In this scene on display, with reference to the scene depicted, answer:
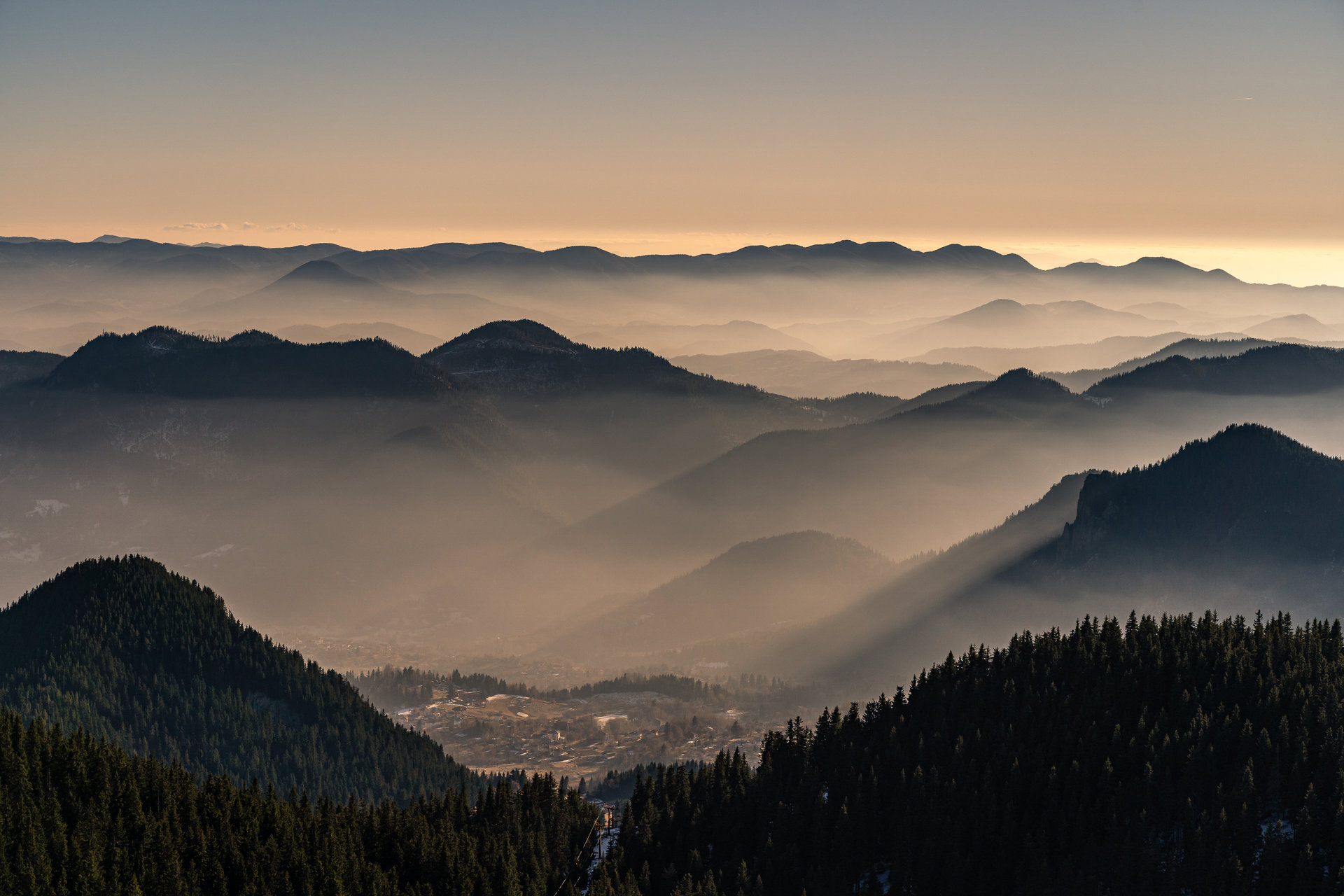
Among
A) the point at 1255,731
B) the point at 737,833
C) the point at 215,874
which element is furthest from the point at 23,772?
the point at 1255,731

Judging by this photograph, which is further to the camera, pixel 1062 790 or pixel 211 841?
pixel 1062 790

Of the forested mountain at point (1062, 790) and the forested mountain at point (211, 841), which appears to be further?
the forested mountain at point (1062, 790)

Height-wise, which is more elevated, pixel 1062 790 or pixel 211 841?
pixel 1062 790

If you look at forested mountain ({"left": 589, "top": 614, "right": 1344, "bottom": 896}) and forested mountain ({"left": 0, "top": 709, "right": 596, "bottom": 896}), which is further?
forested mountain ({"left": 589, "top": 614, "right": 1344, "bottom": 896})

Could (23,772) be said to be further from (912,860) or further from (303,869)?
(912,860)
